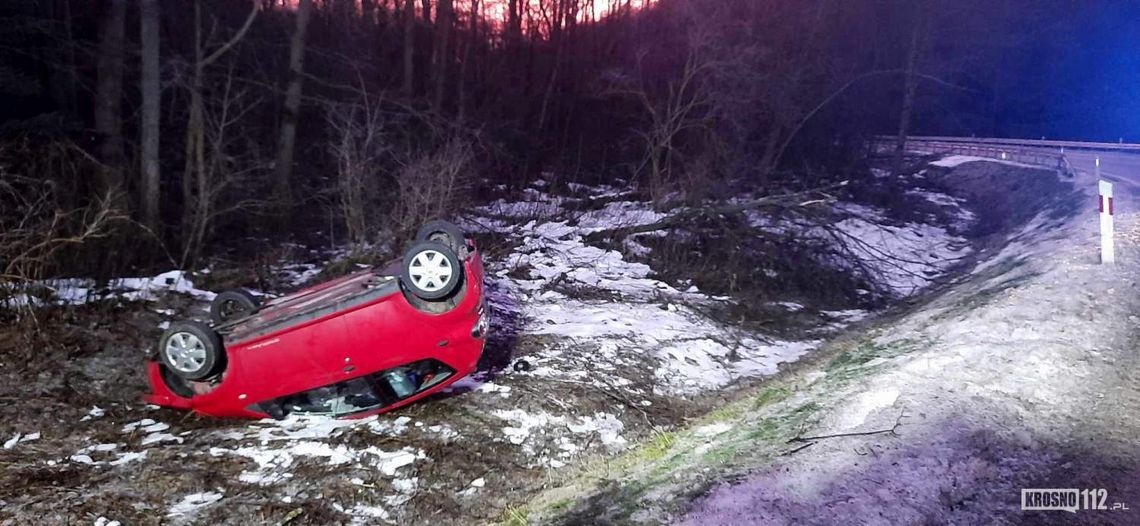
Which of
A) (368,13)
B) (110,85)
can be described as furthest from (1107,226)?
(368,13)

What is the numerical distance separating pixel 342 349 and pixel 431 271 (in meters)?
0.90

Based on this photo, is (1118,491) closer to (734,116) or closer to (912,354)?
(912,354)

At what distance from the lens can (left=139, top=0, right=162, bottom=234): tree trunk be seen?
34.7ft

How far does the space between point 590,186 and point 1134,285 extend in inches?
665

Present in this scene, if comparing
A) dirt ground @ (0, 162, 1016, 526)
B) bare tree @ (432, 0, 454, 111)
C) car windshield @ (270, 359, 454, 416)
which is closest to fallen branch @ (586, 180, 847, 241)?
dirt ground @ (0, 162, 1016, 526)

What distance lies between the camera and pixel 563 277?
1080 cm

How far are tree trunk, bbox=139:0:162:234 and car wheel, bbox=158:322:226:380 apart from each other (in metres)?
6.39

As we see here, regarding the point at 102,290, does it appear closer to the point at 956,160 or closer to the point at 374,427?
the point at 374,427

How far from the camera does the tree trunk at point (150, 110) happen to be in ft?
34.7

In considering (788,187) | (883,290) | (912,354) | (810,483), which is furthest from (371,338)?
(788,187)

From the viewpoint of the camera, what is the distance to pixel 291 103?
48.9ft

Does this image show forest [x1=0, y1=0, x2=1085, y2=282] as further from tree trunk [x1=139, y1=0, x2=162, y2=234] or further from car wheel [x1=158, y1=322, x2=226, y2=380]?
→ car wheel [x1=158, y1=322, x2=226, y2=380]

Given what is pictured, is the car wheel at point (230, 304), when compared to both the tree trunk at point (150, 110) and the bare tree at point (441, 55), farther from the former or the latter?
the bare tree at point (441, 55)

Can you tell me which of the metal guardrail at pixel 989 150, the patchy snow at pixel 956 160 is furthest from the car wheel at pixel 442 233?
the patchy snow at pixel 956 160
